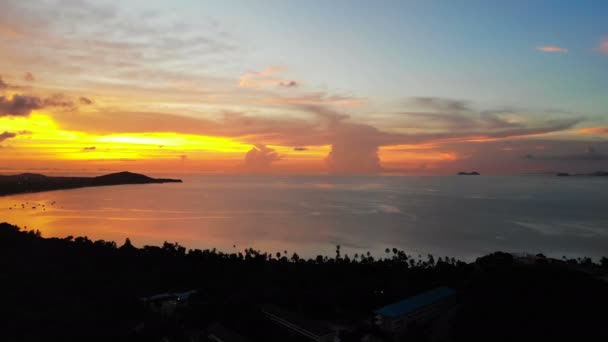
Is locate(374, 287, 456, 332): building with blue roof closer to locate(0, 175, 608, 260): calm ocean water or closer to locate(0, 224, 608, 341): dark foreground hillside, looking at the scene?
locate(0, 224, 608, 341): dark foreground hillside

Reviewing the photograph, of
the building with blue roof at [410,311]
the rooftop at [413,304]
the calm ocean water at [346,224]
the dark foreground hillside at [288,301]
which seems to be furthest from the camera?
the calm ocean water at [346,224]

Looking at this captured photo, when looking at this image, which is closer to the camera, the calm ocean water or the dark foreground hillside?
the dark foreground hillside

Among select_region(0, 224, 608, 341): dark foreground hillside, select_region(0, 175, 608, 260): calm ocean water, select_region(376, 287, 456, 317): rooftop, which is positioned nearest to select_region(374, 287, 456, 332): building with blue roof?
select_region(376, 287, 456, 317): rooftop

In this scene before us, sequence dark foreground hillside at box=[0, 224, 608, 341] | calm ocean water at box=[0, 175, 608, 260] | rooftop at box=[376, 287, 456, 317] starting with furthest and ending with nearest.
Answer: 1. calm ocean water at box=[0, 175, 608, 260]
2. rooftop at box=[376, 287, 456, 317]
3. dark foreground hillside at box=[0, 224, 608, 341]

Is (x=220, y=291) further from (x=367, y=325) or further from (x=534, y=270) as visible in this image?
(x=534, y=270)

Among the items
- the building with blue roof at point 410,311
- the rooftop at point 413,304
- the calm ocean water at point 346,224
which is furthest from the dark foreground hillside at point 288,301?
the calm ocean water at point 346,224

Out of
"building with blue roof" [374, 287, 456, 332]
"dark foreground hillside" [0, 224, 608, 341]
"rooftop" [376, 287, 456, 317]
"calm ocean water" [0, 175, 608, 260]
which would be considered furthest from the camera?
"calm ocean water" [0, 175, 608, 260]

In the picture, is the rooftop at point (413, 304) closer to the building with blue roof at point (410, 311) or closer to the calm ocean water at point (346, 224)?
the building with blue roof at point (410, 311)

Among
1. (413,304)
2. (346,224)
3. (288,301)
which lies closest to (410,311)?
(413,304)

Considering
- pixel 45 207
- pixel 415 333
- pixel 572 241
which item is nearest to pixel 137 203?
pixel 45 207
